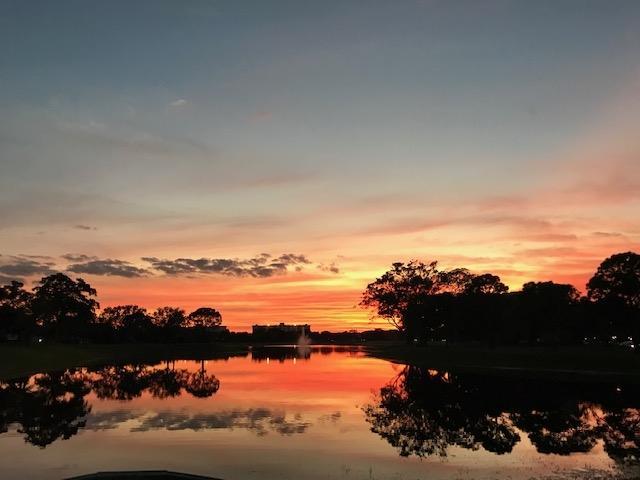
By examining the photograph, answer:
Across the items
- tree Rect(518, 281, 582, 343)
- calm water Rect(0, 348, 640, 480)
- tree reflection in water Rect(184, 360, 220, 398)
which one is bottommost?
calm water Rect(0, 348, 640, 480)

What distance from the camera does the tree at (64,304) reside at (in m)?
133

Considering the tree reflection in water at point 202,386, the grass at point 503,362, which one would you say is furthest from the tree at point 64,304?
the tree reflection in water at point 202,386

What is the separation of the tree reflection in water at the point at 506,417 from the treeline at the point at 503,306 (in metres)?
42.9

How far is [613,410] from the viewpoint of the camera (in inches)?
1339

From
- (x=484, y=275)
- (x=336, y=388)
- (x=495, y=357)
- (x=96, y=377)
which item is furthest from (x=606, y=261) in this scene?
(x=96, y=377)

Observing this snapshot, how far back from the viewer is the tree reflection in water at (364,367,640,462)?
2385 centimetres

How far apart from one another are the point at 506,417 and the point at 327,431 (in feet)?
35.6

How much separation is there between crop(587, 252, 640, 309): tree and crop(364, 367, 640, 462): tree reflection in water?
4118 centimetres

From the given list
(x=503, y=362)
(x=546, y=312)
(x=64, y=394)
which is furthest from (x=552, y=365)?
(x=546, y=312)

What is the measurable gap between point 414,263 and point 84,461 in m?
119

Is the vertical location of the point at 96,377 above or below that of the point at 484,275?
below

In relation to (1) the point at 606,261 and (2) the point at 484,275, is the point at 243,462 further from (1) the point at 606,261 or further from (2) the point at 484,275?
(2) the point at 484,275

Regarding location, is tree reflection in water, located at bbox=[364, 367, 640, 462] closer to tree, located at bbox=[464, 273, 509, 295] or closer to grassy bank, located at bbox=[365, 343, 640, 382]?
grassy bank, located at bbox=[365, 343, 640, 382]

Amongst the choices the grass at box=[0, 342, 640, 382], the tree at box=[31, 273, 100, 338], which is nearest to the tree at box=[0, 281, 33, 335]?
the tree at box=[31, 273, 100, 338]
